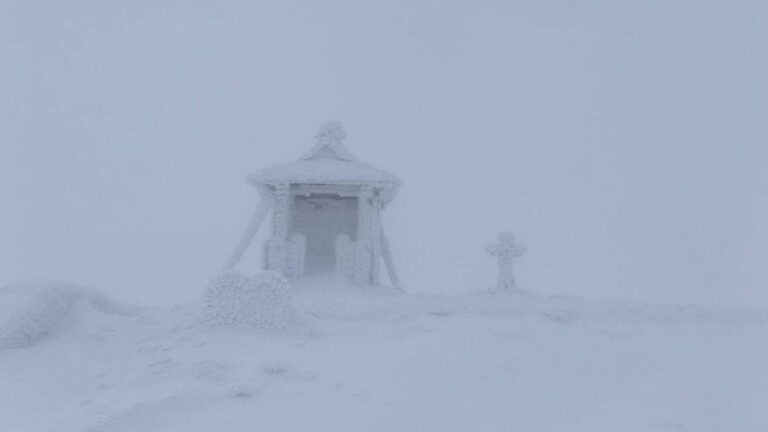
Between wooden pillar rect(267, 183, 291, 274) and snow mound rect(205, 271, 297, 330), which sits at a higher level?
wooden pillar rect(267, 183, 291, 274)

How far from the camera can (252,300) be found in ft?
50.4

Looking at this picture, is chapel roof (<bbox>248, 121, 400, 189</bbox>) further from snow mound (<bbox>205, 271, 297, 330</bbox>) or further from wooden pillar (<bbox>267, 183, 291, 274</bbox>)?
A: snow mound (<bbox>205, 271, 297, 330</bbox>)

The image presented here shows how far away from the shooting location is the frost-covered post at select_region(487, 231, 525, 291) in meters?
18.5

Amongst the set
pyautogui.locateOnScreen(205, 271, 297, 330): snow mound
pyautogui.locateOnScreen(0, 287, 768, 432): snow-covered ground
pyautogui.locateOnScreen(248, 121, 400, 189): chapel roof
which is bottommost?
pyautogui.locateOnScreen(0, 287, 768, 432): snow-covered ground

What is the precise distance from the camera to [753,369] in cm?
1458

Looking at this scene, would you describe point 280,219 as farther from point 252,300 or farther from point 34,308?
point 34,308

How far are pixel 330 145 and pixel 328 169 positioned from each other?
42.8 inches

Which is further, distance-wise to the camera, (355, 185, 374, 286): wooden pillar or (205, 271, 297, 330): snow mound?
(355, 185, 374, 286): wooden pillar

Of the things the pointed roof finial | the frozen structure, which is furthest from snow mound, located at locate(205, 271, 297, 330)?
the pointed roof finial

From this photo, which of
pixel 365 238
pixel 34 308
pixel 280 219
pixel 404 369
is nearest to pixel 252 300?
pixel 404 369

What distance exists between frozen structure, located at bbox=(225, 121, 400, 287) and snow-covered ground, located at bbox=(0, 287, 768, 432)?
6.55 ft

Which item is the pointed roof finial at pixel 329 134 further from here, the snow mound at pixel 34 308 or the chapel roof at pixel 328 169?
the snow mound at pixel 34 308

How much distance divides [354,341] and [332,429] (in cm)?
337

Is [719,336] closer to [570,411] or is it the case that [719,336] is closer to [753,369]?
[753,369]
